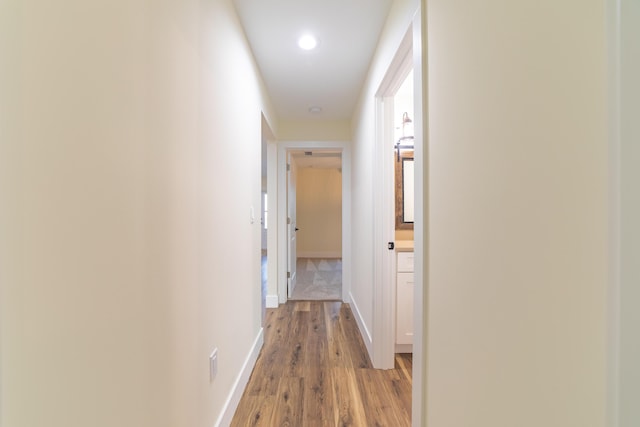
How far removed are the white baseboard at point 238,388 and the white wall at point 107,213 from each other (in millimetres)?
197

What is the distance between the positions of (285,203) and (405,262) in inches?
73.8

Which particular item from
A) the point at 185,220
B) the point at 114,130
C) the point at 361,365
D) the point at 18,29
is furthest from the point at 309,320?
the point at 18,29

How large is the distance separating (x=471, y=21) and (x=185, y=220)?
1.15 m

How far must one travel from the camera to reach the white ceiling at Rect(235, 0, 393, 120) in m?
→ 1.70

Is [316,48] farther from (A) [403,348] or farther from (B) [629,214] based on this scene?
(A) [403,348]

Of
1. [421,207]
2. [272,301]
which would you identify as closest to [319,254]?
[272,301]

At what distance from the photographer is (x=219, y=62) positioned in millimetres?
1423

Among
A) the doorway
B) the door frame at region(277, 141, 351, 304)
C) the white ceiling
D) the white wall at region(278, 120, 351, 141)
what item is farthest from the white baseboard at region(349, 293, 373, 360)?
the doorway

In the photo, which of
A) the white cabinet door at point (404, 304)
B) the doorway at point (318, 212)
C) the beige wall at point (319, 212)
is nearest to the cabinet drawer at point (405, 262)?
the white cabinet door at point (404, 304)

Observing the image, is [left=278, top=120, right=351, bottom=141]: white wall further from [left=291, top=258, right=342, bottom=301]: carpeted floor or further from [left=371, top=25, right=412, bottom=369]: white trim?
[left=291, top=258, right=342, bottom=301]: carpeted floor

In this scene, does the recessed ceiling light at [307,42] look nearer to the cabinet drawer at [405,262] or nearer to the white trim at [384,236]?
the white trim at [384,236]

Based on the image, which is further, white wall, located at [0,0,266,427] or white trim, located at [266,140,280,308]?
white trim, located at [266,140,280,308]

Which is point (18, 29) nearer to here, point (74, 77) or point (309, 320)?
point (74, 77)

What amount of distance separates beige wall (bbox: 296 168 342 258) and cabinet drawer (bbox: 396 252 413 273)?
203 inches
